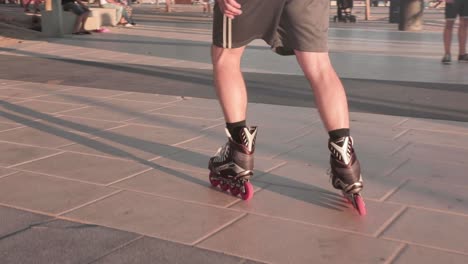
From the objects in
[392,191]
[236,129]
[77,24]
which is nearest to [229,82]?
[236,129]

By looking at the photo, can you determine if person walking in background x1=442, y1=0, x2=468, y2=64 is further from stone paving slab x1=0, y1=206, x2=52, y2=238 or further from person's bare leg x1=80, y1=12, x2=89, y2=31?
person's bare leg x1=80, y1=12, x2=89, y2=31

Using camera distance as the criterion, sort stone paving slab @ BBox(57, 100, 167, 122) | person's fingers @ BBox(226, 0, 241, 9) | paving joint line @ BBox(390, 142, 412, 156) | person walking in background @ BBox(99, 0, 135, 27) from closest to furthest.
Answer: person's fingers @ BBox(226, 0, 241, 9) < paving joint line @ BBox(390, 142, 412, 156) < stone paving slab @ BBox(57, 100, 167, 122) < person walking in background @ BBox(99, 0, 135, 27)

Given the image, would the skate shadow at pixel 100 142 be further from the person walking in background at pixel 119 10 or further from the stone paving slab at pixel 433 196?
the person walking in background at pixel 119 10

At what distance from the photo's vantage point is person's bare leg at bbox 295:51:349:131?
11.3 ft

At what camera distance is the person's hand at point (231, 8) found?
3.37 m

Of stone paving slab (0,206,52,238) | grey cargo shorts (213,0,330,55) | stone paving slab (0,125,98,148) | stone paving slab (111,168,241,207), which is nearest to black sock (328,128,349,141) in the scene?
grey cargo shorts (213,0,330,55)

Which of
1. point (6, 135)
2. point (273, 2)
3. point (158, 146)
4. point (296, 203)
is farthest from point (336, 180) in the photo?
point (6, 135)

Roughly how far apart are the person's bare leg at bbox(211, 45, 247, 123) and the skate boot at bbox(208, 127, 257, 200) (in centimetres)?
12

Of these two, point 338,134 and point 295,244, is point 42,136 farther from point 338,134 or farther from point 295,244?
point 295,244

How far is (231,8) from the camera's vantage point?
3.37 meters

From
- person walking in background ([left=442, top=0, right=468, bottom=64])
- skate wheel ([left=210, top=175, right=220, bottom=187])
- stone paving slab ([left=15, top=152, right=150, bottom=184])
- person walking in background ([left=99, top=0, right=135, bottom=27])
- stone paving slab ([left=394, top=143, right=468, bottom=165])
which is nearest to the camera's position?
skate wheel ([left=210, top=175, right=220, bottom=187])

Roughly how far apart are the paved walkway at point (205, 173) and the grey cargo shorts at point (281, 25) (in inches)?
33.3

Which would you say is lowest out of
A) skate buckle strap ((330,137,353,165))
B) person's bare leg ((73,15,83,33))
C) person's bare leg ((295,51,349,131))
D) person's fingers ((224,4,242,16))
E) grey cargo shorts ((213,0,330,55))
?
person's bare leg ((73,15,83,33))

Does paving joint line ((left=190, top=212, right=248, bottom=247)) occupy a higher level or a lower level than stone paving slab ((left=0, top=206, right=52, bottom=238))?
lower
